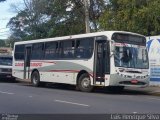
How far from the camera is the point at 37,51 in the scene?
28.3 meters

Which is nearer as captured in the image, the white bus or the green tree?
the white bus

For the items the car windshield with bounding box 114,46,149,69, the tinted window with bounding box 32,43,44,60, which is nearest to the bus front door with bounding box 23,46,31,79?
the tinted window with bounding box 32,43,44,60

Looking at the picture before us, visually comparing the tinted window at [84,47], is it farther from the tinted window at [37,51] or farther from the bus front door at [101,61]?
the tinted window at [37,51]

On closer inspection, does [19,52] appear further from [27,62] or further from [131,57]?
[131,57]

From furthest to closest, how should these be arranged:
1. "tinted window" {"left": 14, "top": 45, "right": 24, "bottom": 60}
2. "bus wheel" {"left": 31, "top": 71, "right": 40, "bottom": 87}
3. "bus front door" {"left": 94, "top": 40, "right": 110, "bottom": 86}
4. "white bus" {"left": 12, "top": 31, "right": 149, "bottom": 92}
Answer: "tinted window" {"left": 14, "top": 45, "right": 24, "bottom": 60}
"bus wheel" {"left": 31, "top": 71, "right": 40, "bottom": 87}
"bus front door" {"left": 94, "top": 40, "right": 110, "bottom": 86}
"white bus" {"left": 12, "top": 31, "right": 149, "bottom": 92}

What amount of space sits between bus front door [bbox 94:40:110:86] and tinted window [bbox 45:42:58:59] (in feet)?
13.8

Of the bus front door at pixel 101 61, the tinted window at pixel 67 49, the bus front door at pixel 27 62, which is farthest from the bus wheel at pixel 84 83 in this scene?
the bus front door at pixel 27 62

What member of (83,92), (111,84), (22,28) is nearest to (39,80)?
(83,92)

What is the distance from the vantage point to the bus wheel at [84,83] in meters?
22.9

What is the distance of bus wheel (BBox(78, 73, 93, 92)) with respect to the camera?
75.3 ft

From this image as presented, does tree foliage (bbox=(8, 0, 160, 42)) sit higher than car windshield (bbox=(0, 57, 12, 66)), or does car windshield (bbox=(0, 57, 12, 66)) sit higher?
tree foliage (bbox=(8, 0, 160, 42))

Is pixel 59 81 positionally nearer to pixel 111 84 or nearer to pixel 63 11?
pixel 111 84

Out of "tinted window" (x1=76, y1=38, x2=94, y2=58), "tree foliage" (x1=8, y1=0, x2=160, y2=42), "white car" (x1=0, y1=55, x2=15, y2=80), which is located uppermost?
"tree foliage" (x1=8, y1=0, x2=160, y2=42)

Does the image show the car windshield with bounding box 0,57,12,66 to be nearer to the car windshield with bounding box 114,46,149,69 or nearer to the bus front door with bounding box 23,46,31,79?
the bus front door with bounding box 23,46,31,79
